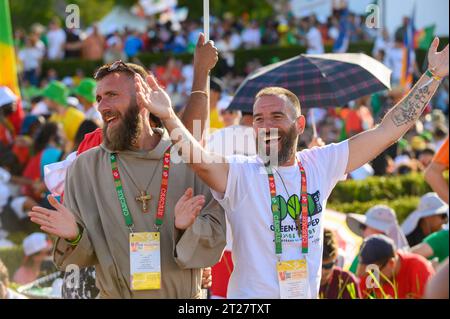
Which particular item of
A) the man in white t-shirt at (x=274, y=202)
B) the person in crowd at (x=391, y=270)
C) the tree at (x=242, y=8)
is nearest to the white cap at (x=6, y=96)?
the person in crowd at (x=391, y=270)

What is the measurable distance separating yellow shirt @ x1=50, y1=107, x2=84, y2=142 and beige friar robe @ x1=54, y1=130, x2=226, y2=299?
301 inches

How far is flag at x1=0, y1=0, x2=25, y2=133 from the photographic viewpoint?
11.1 meters

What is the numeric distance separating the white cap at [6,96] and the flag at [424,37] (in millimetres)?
8448

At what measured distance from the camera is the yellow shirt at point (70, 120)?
504 inches

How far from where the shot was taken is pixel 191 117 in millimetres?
5574

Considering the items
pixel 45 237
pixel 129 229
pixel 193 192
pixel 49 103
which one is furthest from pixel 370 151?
pixel 49 103

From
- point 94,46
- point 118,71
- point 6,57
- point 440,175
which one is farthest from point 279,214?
point 94,46

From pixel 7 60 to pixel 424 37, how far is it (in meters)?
11.3

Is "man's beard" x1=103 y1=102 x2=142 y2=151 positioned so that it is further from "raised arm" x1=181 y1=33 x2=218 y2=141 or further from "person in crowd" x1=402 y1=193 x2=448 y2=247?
"person in crowd" x1=402 y1=193 x2=448 y2=247

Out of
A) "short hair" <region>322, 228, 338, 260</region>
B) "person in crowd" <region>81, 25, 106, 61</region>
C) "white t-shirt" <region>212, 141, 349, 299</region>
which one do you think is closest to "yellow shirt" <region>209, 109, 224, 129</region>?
"short hair" <region>322, 228, 338, 260</region>

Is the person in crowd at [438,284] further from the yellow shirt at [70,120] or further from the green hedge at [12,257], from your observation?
the yellow shirt at [70,120]

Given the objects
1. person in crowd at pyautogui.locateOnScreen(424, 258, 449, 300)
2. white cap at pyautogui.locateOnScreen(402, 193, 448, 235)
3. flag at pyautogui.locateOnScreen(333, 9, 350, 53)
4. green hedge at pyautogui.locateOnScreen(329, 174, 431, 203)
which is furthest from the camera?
flag at pyautogui.locateOnScreen(333, 9, 350, 53)

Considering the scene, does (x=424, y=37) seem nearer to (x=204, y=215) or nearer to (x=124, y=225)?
(x=204, y=215)

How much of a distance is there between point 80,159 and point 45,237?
17.9 ft
